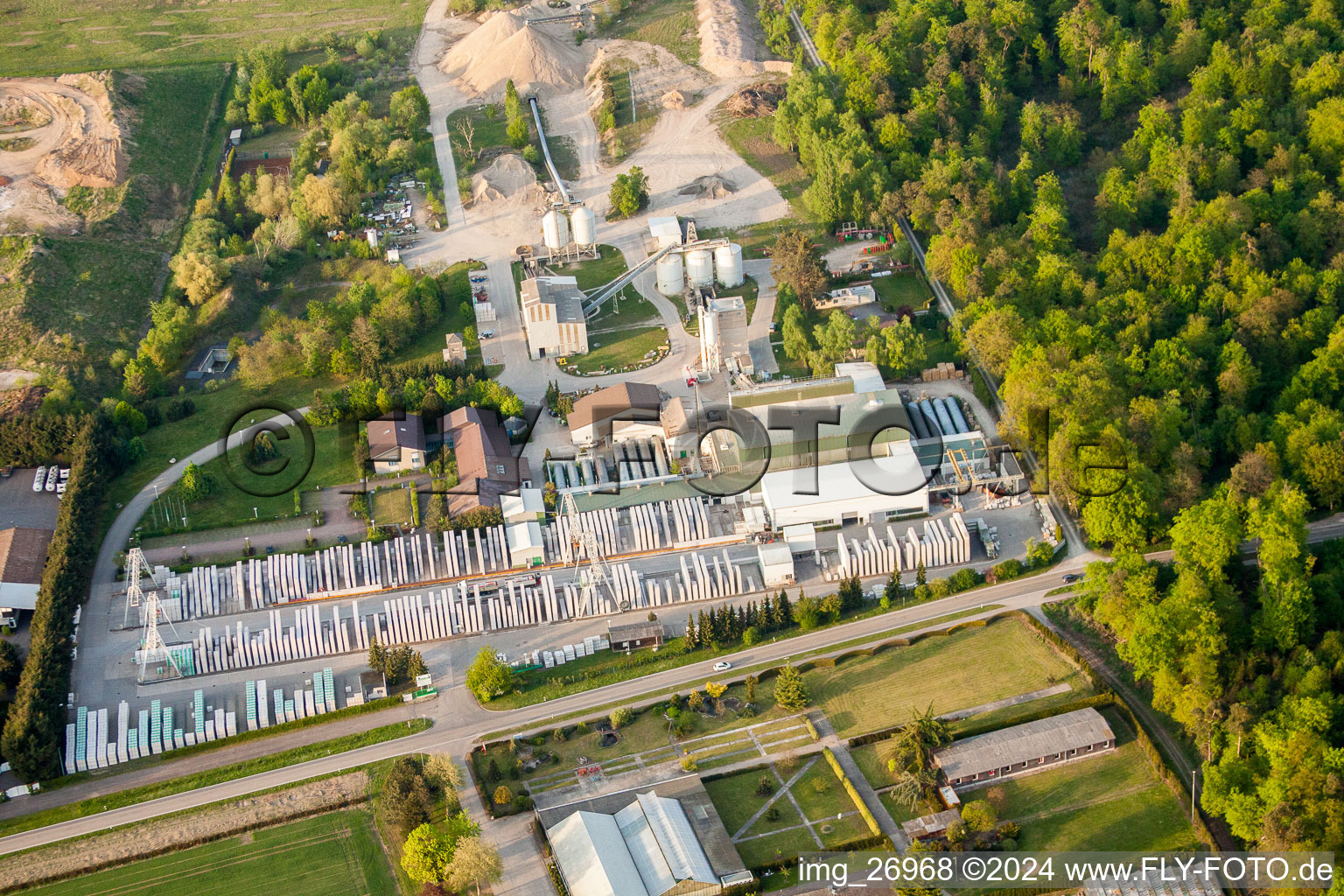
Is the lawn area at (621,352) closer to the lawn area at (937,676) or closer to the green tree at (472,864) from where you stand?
the lawn area at (937,676)

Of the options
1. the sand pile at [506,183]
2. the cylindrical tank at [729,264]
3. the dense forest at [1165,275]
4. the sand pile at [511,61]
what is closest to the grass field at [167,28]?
the sand pile at [511,61]

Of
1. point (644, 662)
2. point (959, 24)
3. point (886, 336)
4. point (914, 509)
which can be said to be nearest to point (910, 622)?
point (914, 509)

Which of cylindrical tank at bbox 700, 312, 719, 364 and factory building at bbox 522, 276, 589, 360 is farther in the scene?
factory building at bbox 522, 276, 589, 360

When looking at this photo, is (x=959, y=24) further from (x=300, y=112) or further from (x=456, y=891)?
(x=456, y=891)

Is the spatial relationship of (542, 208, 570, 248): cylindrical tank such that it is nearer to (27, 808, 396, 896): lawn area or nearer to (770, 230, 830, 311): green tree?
(770, 230, 830, 311): green tree

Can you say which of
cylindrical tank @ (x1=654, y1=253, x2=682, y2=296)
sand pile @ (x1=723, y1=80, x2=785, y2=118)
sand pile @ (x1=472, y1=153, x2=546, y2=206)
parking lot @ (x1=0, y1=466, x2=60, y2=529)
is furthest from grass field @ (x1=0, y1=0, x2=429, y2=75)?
parking lot @ (x1=0, y1=466, x2=60, y2=529)

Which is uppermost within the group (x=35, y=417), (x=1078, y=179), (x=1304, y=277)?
(x=1078, y=179)
